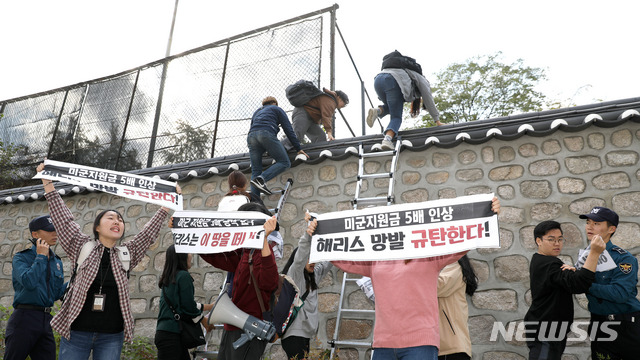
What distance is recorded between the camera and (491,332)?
176 inches

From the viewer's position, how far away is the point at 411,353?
9.64 feet

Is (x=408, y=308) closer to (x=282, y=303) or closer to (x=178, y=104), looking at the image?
(x=282, y=303)

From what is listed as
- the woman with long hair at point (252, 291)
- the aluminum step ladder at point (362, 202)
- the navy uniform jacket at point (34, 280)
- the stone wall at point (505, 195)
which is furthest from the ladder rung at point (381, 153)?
the navy uniform jacket at point (34, 280)

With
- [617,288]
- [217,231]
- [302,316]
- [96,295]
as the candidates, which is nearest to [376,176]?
[302,316]

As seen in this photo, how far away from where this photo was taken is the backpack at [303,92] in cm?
657

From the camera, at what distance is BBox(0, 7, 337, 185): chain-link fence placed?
745 cm

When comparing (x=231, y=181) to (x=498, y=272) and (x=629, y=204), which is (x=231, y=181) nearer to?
(x=498, y=272)

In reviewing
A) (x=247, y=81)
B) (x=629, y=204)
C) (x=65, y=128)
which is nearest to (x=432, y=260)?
(x=629, y=204)

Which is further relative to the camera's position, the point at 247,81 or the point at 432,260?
the point at 247,81

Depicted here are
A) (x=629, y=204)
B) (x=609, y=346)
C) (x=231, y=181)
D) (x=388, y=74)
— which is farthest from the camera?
(x=388, y=74)

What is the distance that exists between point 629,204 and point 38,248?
522 centimetres

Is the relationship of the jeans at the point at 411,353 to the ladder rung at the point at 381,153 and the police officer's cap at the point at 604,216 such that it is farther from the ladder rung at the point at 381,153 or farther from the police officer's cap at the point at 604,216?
the ladder rung at the point at 381,153

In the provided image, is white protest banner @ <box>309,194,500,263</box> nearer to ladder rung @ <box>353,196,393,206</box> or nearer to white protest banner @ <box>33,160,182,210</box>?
ladder rung @ <box>353,196,393,206</box>

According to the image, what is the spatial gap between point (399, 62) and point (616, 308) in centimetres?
392
